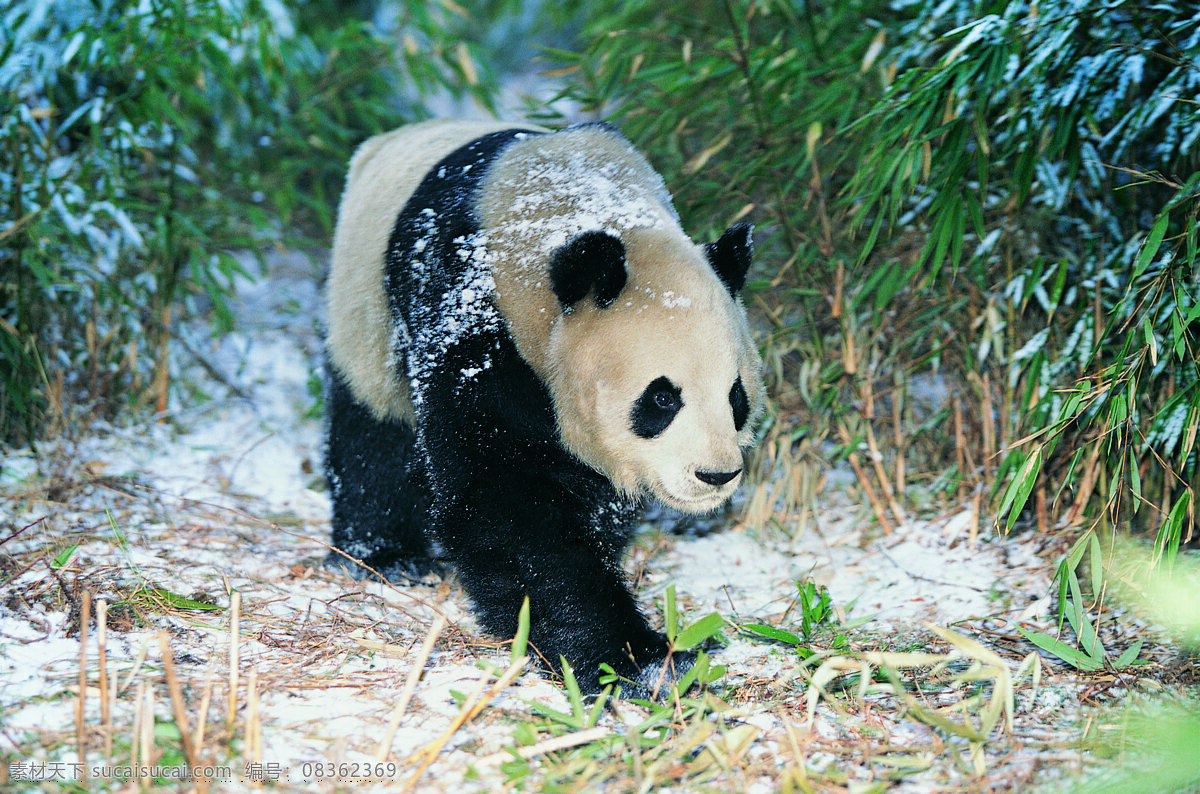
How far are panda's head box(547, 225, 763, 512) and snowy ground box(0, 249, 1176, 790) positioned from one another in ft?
2.11

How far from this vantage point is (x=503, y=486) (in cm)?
269

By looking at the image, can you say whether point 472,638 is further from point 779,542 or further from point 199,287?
point 199,287

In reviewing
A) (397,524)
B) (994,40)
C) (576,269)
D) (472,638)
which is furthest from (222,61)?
(994,40)

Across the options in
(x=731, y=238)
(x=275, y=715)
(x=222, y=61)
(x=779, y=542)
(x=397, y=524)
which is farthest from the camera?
(x=222, y=61)

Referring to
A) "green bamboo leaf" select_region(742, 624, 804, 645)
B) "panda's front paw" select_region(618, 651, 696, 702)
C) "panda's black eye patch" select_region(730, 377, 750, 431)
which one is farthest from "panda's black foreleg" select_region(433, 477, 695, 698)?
"panda's black eye patch" select_region(730, 377, 750, 431)

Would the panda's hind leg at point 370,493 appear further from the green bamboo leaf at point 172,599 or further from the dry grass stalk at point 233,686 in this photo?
the dry grass stalk at point 233,686

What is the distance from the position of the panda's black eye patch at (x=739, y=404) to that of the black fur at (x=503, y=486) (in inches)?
18.3

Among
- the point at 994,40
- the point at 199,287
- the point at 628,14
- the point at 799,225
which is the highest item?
the point at 628,14

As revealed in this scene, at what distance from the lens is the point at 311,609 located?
2.94 meters

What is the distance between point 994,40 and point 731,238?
Result: 3.43 ft

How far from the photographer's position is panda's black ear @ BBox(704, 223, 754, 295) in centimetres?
280

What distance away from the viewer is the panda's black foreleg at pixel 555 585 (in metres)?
2.61

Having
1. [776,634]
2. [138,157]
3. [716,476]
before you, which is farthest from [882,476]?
[138,157]

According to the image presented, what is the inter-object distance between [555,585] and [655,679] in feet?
1.29
